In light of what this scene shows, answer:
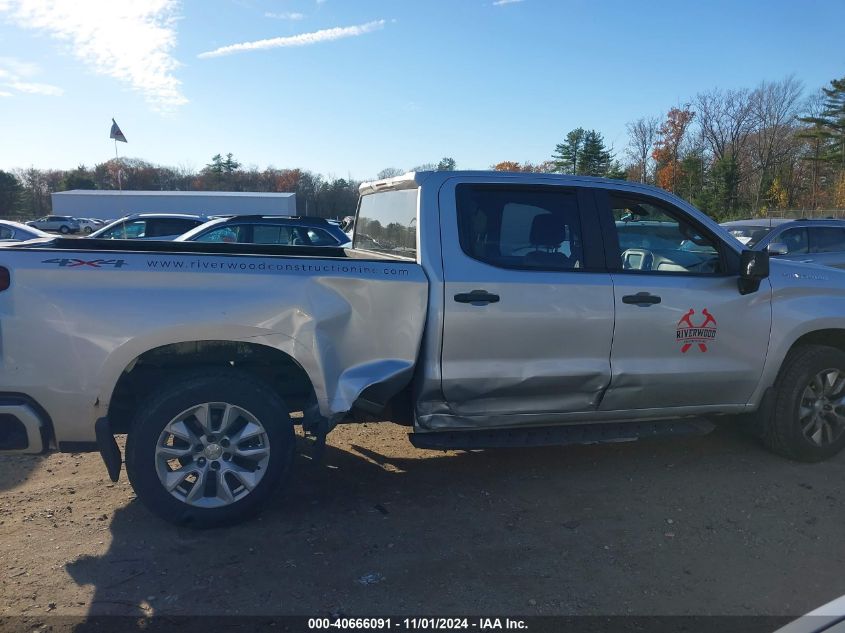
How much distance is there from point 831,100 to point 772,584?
57.1 meters

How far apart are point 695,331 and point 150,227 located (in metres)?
13.6

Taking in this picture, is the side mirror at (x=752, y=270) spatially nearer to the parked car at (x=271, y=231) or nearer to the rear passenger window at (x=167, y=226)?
the parked car at (x=271, y=231)

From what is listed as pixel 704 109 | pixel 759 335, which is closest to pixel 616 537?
pixel 759 335

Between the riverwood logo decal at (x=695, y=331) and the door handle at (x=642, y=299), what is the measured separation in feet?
0.88

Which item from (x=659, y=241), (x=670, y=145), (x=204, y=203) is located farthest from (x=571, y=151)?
(x=659, y=241)

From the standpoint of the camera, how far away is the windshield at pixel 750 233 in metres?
12.2

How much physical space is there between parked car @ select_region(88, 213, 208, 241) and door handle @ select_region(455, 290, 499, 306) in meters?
12.3

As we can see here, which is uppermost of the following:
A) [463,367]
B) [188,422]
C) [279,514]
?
[463,367]

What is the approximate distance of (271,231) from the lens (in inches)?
489

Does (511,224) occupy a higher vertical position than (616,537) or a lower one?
higher

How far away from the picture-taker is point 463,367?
12.9 ft

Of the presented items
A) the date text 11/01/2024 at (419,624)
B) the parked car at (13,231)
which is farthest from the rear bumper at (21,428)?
the parked car at (13,231)

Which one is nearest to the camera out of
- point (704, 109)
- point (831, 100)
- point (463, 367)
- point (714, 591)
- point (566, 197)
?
point (714, 591)

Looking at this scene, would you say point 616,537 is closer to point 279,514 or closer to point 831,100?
point 279,514
